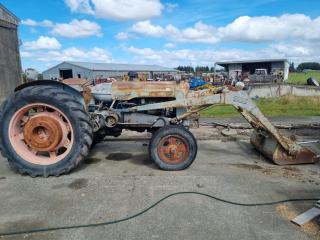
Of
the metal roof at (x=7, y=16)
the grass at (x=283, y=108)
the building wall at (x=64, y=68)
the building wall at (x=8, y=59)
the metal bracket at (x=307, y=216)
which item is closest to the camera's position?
the metal bracket at (x=307, y=216)

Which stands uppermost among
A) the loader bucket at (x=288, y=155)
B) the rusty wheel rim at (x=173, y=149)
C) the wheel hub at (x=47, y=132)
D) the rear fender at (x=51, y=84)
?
the rear fender at (x=51, y=84)

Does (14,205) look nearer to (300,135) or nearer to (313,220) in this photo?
(313,220)

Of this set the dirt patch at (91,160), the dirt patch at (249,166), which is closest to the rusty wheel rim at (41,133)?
the dirt patch at (91,160)

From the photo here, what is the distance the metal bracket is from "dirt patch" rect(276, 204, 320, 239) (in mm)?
53

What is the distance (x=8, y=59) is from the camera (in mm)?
15406

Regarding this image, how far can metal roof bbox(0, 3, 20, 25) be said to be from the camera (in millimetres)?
15953

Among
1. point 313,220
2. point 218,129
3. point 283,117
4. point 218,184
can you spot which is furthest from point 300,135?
point 313,220

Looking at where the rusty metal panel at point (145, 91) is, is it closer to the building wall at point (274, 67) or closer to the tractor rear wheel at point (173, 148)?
the tractor rear wheel at point (173, 148)

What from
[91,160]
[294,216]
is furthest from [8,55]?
[294,216]

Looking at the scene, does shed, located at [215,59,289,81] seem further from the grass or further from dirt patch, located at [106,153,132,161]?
dirt patch, located at [106,153,132,161]

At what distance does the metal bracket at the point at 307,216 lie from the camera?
12.3ft

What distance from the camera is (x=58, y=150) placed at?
19.1 ft

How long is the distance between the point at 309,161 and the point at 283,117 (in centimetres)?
633

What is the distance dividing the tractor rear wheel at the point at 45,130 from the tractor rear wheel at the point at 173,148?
3.75 feet
